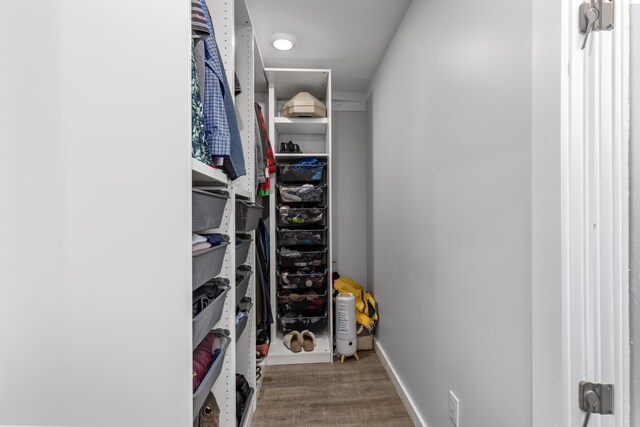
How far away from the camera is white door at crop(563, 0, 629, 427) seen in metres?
0.66

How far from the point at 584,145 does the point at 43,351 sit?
1292mm

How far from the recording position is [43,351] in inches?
26.5

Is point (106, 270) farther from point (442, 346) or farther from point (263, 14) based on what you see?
point (263, 14)

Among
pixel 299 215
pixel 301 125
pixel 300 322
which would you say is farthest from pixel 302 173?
pixel 300 322

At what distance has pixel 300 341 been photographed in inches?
95.1

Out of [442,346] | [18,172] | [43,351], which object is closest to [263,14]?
[18,172]

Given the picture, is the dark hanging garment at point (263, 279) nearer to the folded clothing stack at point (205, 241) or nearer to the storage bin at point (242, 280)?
the storage bin at point (242, 280)

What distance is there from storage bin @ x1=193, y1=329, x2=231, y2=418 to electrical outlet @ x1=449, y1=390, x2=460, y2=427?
926 mm

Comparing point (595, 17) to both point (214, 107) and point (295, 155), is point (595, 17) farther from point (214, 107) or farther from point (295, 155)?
point (295, 155)

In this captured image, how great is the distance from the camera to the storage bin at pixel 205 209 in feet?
2.87

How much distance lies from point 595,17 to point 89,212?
3.97 feet

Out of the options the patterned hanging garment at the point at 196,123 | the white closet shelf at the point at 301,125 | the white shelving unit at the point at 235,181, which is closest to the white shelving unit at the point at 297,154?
the white closet shelf at the point at 301,125

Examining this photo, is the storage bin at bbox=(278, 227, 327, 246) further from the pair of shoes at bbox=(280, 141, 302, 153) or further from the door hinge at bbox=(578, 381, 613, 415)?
the door hinge at bbox=(578, 381, 613, 415)

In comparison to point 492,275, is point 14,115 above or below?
above
